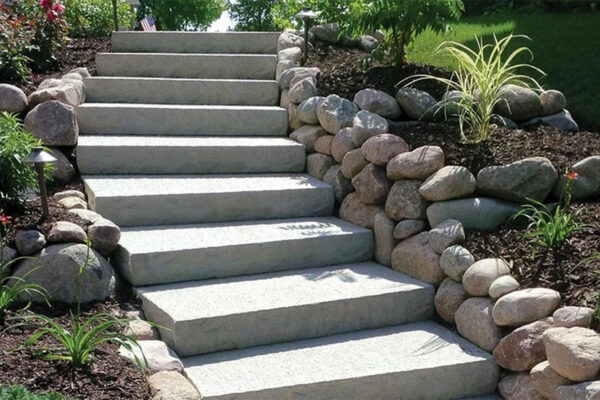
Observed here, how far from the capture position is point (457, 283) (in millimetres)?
4598

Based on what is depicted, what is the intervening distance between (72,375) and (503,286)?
219 cm

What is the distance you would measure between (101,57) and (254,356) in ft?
11.4

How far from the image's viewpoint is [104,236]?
4.54 meters

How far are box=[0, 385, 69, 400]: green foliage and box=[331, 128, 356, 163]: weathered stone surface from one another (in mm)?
2775

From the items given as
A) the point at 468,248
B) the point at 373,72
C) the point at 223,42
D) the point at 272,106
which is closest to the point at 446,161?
the point at 468,248

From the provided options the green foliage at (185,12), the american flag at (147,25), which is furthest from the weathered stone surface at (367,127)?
the green foliage at (185,12)

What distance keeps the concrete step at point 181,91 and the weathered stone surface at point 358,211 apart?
4.81 feet

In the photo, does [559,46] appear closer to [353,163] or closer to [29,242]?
[353,163]

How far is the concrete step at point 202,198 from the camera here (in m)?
5.07

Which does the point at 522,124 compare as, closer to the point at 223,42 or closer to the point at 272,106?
the point at 272,106


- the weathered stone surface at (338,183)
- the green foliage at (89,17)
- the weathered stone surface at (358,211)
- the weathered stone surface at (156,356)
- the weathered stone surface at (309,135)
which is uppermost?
the green foliage at (89,17)

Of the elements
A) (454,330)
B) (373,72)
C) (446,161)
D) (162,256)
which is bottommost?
(454,330)

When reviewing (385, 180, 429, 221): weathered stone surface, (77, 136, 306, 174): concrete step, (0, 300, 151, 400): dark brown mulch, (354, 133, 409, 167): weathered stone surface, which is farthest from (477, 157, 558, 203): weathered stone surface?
(0, 300, 151, 400): dark brown mulch

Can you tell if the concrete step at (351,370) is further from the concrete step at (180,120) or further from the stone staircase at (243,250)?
the concrete step at (180,120)
